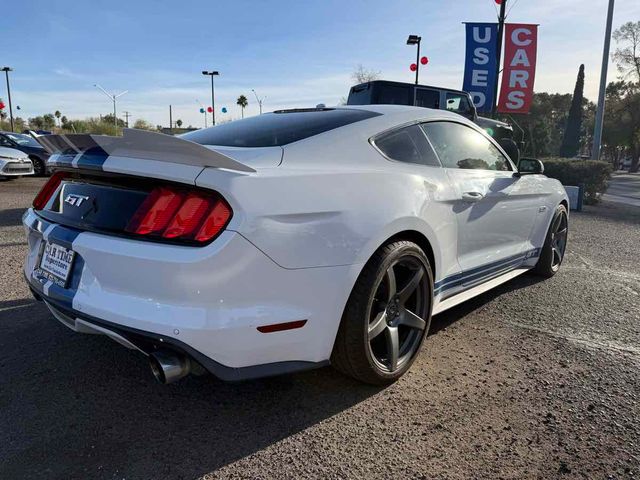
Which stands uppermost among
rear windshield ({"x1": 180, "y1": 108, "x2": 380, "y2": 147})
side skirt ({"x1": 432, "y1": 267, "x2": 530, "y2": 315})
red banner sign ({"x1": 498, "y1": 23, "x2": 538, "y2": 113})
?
red banner sign ({"x1": 498, "y1": 23, "x2": 538, "y2": 113})

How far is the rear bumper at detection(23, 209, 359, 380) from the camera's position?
6.40ft

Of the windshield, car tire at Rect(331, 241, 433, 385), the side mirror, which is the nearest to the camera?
→ car tire at Rect(331, 241, 433, 385)

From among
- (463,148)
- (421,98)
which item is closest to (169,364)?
(463,148)

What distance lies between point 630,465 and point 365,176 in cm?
170

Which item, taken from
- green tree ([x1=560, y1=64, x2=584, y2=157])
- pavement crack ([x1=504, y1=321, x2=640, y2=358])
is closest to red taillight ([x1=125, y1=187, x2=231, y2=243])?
pavement crack ([x1=504, y1=321, x2=640, y2=358])

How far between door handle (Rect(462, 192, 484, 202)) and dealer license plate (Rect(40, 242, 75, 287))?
227cm

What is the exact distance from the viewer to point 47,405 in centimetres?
244

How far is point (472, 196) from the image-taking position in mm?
3246

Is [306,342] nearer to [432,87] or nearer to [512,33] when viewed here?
[432,87]

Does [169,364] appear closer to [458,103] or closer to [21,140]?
[458,103]

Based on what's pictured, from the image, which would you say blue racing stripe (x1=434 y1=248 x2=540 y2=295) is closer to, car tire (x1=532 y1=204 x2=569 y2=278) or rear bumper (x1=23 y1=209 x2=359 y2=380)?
car tire (x1=532 y1=204 x2=569 y2=278)

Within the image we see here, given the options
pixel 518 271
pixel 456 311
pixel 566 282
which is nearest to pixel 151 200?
pixel 456 311

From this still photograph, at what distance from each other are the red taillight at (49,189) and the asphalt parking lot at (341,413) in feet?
2.98

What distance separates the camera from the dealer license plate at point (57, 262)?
89.6 inches
